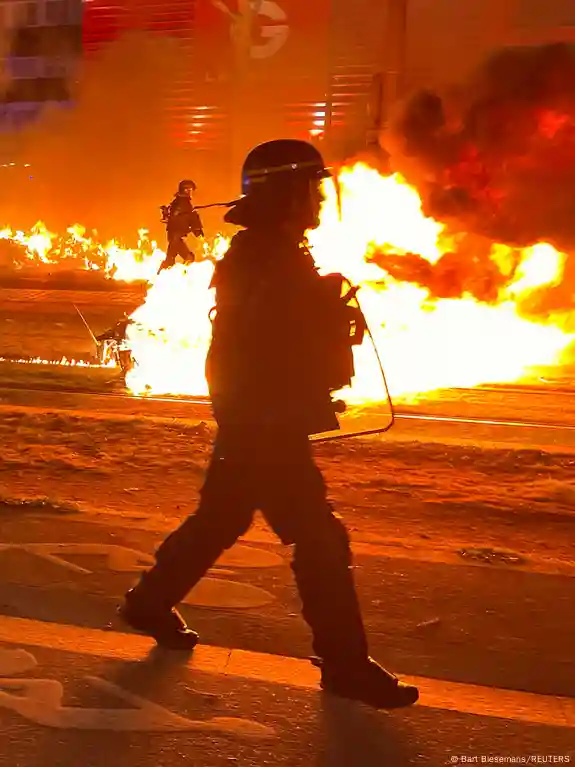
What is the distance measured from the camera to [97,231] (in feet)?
72.3

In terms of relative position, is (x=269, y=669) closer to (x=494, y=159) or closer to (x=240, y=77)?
(x=494, y=159)

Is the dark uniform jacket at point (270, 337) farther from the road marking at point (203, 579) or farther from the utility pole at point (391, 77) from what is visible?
the utility pole at point (391, 77)

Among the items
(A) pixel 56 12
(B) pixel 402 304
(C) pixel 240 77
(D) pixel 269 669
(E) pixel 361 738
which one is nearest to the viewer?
(E) pixel 361 738

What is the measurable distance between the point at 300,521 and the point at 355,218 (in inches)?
251

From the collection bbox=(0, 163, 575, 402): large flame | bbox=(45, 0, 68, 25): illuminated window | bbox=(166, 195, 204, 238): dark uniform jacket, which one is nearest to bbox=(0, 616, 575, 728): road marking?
bbox=(0, 163, 575, 402): large flame

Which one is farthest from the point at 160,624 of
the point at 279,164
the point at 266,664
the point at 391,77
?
the point at 391,77

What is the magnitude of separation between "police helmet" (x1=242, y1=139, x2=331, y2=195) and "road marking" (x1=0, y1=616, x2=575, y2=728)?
167 cm

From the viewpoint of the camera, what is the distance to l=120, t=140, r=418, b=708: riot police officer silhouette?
2.55 meters

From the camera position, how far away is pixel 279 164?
2586 mm

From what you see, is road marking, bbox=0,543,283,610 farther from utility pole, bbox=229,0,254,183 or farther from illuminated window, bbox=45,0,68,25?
illuminated window, bbox=45,0,68,25

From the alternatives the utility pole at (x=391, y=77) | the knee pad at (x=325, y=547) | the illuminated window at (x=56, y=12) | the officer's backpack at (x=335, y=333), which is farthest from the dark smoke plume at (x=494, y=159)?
the illuminated window at (x=56, y=12)

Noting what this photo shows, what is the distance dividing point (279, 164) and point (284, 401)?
769 mm

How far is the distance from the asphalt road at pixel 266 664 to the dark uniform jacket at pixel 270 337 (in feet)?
3.03

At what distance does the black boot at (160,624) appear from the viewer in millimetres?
2924
